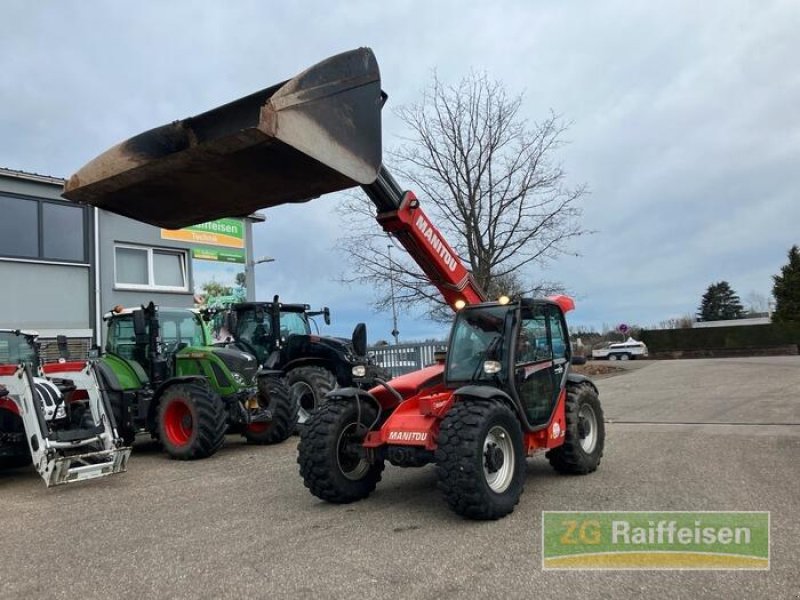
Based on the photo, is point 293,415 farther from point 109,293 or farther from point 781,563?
point 109,293

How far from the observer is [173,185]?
5277 mm

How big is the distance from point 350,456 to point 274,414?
4.31 metres

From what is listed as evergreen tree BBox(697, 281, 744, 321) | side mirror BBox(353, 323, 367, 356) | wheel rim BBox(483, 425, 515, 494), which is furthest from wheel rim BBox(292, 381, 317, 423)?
evergreen tree BBox(697, 281, 744, 321)

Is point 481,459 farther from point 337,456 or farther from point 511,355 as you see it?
A: point 337,456

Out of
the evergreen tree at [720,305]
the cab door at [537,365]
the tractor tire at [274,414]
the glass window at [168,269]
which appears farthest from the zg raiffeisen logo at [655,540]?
the evergreen tree at [720,305]

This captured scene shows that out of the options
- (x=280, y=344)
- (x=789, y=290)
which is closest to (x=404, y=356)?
(x=280, y=344)

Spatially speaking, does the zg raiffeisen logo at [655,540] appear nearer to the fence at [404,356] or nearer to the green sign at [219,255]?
the fence at [404,356]

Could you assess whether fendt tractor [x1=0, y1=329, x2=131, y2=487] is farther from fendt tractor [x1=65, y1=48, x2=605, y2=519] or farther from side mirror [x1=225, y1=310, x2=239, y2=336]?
side mirror [x1=225, y1=310, x2=239, y2=336]

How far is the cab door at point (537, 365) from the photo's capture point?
6398mm

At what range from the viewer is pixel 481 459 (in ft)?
17.4

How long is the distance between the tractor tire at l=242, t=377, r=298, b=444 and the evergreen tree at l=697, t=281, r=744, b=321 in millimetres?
76774

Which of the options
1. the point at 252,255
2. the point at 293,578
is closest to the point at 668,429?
the point at 293,578

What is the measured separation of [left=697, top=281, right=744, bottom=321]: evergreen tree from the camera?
77562mm

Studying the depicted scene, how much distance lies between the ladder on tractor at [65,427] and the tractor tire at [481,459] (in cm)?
440
